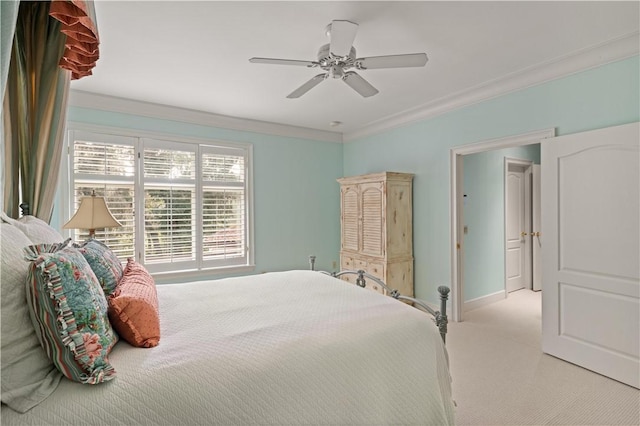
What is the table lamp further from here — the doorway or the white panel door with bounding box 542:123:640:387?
the doorway

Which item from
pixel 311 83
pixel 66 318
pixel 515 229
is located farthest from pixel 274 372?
pixel 515 229

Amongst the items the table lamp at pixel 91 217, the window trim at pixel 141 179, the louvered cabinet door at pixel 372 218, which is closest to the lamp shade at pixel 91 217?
the table lamp at pixel 91 217

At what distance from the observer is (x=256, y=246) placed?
4762mm

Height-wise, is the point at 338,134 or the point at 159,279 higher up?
the point at 338,134

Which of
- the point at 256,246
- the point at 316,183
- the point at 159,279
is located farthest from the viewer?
the point at 316,183

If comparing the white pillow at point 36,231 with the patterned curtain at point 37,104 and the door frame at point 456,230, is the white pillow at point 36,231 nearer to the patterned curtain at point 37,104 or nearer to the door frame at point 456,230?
the patterned curtain at point 37,104

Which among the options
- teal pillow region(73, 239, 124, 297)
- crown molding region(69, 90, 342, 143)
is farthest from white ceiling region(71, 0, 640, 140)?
teal pillow region(73, 239, 124, 297)


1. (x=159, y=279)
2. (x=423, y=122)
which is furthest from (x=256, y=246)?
(x=423, y=122)

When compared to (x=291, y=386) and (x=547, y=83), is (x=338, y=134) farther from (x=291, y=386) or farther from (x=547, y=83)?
(x=291, y=386)

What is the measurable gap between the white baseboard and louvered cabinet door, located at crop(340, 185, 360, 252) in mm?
1668

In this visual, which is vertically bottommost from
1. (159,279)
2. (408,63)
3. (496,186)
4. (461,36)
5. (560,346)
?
(560,346)

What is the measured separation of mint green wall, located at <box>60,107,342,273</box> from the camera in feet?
15.7

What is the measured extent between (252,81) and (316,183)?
2326mm

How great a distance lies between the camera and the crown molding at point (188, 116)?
3655mm
